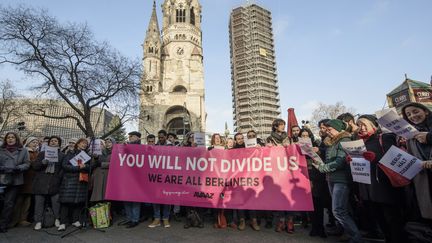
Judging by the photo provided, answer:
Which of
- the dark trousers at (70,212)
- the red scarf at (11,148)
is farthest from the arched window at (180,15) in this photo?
the dark trousers at (70,212)

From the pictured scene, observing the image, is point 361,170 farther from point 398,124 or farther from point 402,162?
point 398,124

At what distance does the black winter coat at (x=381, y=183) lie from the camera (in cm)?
341

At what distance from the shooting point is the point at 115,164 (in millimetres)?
5395

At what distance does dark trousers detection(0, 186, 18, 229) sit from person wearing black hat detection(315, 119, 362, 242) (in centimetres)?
621

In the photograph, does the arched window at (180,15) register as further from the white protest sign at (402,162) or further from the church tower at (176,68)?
the white protest sign at (402,162)

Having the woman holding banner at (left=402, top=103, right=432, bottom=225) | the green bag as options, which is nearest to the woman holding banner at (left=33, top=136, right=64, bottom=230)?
the green bag

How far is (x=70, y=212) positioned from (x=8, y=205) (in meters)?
1.16

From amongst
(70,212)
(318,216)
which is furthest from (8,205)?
(318,216)

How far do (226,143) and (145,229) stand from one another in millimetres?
2712

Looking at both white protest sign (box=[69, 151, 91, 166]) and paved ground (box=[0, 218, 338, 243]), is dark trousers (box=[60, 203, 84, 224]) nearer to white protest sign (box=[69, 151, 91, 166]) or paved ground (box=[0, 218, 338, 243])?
paved ground (box=[0, 218, 338, 243])

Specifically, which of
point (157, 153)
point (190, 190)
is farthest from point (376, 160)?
point (157, 153)

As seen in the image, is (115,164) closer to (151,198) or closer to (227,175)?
(151,198)

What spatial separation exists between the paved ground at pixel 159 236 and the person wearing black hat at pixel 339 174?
2.77 feet

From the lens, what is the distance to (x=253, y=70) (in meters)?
67.9
